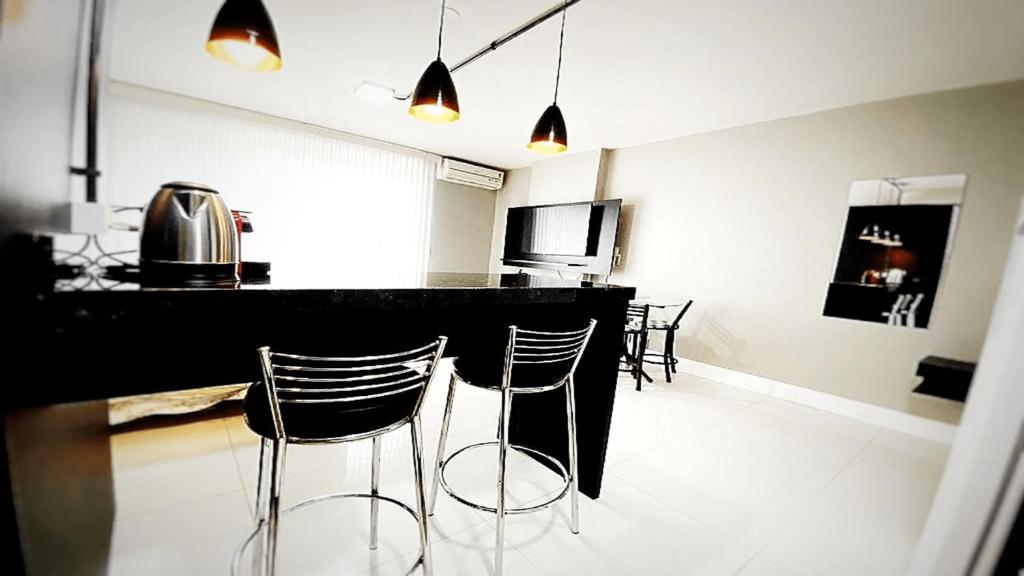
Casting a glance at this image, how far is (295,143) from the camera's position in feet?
14.2

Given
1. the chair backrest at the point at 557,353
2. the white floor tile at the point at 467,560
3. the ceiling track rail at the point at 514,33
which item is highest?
the ceiling track rail at the point at 514,33

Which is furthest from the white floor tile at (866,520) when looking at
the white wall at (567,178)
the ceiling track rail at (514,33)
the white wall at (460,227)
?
the white wall at (460,227)

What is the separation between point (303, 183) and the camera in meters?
4.38

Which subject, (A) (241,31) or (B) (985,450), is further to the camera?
(A) (241,31)

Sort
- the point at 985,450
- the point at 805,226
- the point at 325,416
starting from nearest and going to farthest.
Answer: the point at 985,450, the point at 325,416, the point at 805,226

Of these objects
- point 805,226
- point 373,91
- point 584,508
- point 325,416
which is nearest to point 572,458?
point 584,508

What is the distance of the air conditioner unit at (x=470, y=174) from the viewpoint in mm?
5676

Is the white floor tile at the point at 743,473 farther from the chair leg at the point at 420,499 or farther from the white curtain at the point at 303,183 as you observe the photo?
the white curtain at the point at 303,183

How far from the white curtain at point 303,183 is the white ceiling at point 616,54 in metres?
0.35

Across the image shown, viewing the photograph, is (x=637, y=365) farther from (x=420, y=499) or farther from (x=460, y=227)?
(x=460, y=227)

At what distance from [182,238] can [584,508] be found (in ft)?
5.55

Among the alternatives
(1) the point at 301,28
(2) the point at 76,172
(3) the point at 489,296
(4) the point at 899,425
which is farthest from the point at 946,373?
(1) the point at 301,28

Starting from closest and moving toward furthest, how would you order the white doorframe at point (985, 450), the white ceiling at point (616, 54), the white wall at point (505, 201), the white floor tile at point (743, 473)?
the white doorframe at point (985, 450), the white floor tile at point (743, 473), the white ceiling at point (616, 54), the white wall at point (505, 201)

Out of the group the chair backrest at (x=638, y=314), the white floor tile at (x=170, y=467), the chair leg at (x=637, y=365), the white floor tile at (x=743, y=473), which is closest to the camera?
the white floor tile at (x=170, y=467)
